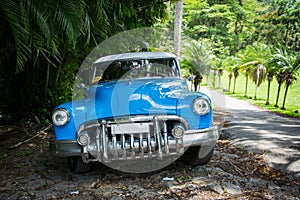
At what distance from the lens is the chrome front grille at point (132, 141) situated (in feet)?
11.1

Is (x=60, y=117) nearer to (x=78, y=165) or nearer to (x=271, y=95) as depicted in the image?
(x=78, y=165)

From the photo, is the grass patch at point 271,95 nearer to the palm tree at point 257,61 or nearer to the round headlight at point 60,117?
the palm tree at point 257,61

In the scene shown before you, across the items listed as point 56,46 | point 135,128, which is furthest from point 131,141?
point 56,46

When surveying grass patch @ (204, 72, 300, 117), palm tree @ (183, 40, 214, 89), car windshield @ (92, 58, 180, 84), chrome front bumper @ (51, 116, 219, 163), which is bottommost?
grass patch @ (204, 72, 300, 117)

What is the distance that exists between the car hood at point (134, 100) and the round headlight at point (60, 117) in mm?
248

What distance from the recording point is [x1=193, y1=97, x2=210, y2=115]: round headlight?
359 centimetres

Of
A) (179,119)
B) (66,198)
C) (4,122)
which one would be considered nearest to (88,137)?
(66,198)

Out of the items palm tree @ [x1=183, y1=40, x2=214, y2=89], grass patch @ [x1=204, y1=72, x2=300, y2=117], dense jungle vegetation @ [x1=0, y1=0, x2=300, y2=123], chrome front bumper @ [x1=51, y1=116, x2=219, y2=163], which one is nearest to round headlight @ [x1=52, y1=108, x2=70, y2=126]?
chrome front bumper @ [x1=51, y1=116, x2=219, y2=163]

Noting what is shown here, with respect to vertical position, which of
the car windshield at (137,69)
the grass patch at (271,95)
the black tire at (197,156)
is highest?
the car windshield at (137,69)

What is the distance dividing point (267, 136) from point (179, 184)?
9.72 feet

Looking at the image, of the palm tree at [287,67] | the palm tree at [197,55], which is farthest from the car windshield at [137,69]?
the palm tree at [197,55]

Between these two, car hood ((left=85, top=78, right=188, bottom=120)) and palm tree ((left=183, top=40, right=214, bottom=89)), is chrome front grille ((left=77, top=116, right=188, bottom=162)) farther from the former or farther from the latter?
palm tree ((left=183, top=40, right=214, bottom=89))

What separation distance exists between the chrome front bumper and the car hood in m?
0.15

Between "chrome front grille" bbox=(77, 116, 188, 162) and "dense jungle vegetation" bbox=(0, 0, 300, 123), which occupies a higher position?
"dense jungle vegetation" bbox=(0, 0, 300, 123)
